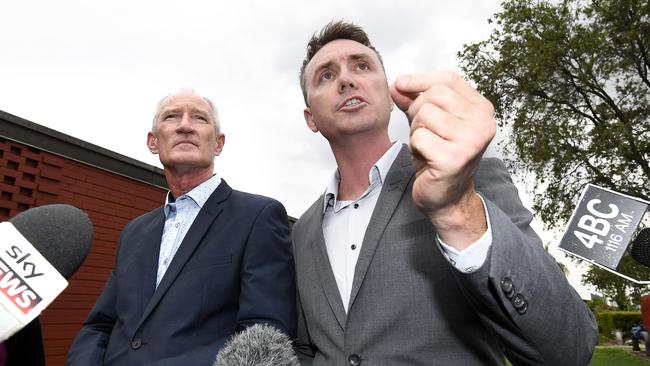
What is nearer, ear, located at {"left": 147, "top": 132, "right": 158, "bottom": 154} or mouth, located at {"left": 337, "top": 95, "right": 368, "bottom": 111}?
mouth, located at {"left": 337, "top": 95, "right": 368, "bottom": 111}

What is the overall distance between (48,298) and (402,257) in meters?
1.16

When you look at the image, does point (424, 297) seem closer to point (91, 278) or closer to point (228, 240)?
point (228, 240)

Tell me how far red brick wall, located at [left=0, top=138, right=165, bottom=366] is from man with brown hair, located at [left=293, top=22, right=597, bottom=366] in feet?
16.2

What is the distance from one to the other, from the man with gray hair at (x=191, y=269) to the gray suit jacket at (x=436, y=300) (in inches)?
7.8

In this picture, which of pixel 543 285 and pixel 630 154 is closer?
pixel 543 285

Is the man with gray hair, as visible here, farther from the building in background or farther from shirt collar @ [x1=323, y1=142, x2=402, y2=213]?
the building in background

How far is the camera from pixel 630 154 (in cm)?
1491

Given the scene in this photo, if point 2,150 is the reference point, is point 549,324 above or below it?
below

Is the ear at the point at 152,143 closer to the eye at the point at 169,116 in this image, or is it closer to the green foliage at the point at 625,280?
the eye at the point at 169,116

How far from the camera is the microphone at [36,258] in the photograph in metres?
1.15

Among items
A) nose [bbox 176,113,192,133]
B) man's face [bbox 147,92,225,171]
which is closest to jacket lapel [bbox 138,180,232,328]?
man's face [bbox 147,92,225,171]

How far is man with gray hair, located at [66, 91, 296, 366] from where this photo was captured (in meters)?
2.14

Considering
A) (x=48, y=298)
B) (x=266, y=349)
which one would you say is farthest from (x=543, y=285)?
(x=48, y=298)

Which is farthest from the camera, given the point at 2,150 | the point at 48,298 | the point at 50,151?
the point at 50,151
